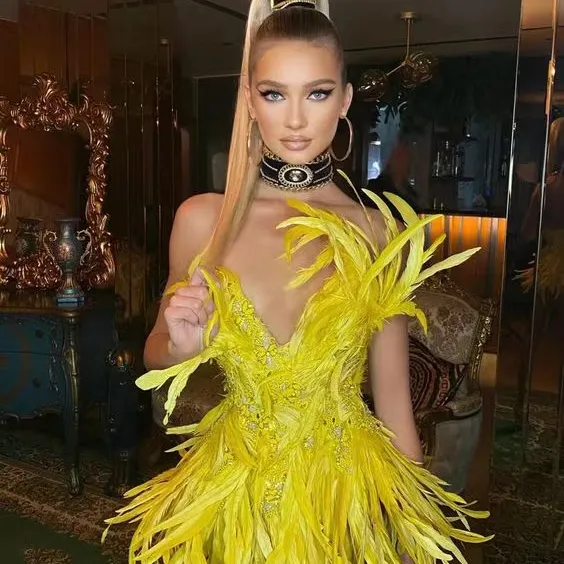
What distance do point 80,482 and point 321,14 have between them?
2227 mm

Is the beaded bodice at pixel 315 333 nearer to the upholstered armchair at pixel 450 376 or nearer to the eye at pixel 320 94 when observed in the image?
the eye at pixel 320 94

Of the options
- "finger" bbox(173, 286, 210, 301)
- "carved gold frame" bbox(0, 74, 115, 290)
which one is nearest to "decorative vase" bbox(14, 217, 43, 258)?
"carved gold frame" bbox(0, 74, 115, 290)

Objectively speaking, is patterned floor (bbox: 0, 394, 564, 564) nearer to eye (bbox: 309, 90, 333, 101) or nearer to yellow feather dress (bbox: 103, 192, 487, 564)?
yellow feather dress (bbox: 103, 192, 487, 564)

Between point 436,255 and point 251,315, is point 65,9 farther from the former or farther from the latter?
point 251,315

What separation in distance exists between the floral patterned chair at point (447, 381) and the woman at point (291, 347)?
1350 millimetres

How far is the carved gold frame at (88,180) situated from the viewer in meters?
2.98

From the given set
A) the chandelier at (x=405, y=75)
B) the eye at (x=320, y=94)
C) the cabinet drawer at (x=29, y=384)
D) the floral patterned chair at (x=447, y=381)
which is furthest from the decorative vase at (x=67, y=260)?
the eye at (x=320, y=94)

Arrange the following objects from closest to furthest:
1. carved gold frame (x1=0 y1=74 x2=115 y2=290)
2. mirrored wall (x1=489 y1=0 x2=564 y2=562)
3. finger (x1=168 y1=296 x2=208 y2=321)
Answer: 1. finger (x1=168 y1=296 x2=208 y2=321)
2. mirrored wall (x1=489 y1=0 x2=564 y2=562)
3. carved gold frame (x1=0 y1=74 x2=115 y2=290)

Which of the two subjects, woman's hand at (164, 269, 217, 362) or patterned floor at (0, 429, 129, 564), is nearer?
woman's hand at (164, 269, 217, 362)

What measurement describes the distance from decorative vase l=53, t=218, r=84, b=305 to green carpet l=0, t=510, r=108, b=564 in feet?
2.61

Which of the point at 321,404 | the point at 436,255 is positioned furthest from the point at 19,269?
the point at 321,404

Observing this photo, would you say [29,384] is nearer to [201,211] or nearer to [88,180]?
[88,180]

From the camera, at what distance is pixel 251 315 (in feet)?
3.33

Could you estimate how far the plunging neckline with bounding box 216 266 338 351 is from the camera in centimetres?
100
